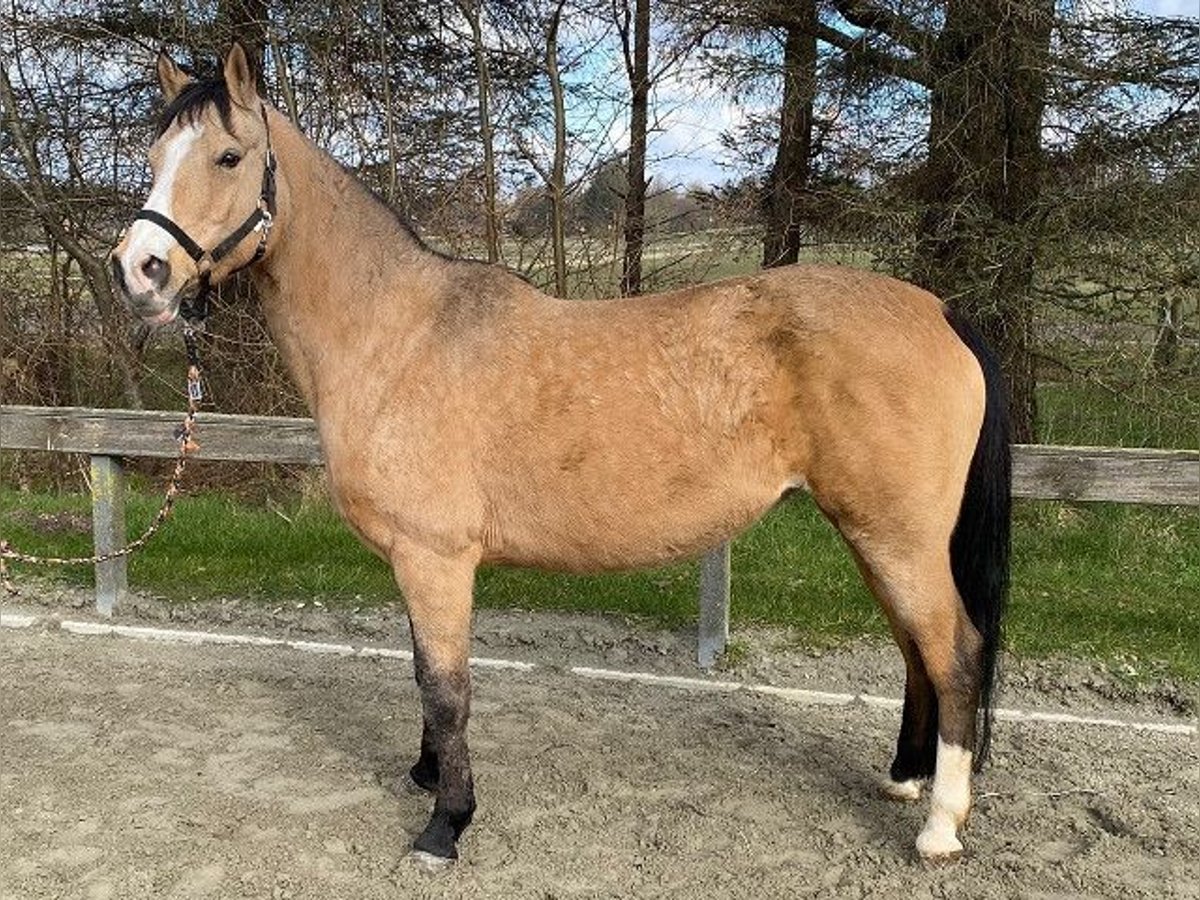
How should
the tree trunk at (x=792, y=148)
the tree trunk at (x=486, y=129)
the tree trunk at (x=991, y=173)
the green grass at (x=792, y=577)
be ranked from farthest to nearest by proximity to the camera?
1. the tree trunk at (x=486, y=129)
2. the tree trunk at (x=792, y=148)
3. the tree trunk at (x=991, y=173)
4. the green grass at (x=792, y=577)

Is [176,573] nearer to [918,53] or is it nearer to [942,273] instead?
[942,273]

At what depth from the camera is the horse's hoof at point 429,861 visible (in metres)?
2.92

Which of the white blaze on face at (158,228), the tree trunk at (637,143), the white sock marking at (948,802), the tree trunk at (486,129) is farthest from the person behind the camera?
the tree trunk at (637,143)

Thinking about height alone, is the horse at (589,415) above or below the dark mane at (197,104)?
below

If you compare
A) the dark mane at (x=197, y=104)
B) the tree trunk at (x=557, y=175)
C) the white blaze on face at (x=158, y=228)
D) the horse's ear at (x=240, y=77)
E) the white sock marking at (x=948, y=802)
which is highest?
the tree trunk at (x=557, y=175)

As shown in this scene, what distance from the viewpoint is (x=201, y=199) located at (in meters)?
2.87

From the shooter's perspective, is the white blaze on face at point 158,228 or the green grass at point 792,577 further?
the green grass at point 792,577

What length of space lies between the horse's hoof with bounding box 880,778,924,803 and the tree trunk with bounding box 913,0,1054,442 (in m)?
4.10

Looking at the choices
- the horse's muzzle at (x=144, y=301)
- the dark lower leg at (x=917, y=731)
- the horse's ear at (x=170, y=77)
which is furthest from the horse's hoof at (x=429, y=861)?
the horse's ear at (x=170, y=77)

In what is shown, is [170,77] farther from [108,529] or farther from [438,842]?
[108,529]

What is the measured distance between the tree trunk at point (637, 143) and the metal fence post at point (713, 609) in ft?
13.8

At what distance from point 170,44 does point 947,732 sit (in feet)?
28.1

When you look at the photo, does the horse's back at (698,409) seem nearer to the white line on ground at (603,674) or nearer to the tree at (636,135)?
the white line on ground at (603,674)

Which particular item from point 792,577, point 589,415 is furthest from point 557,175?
point 589,415
